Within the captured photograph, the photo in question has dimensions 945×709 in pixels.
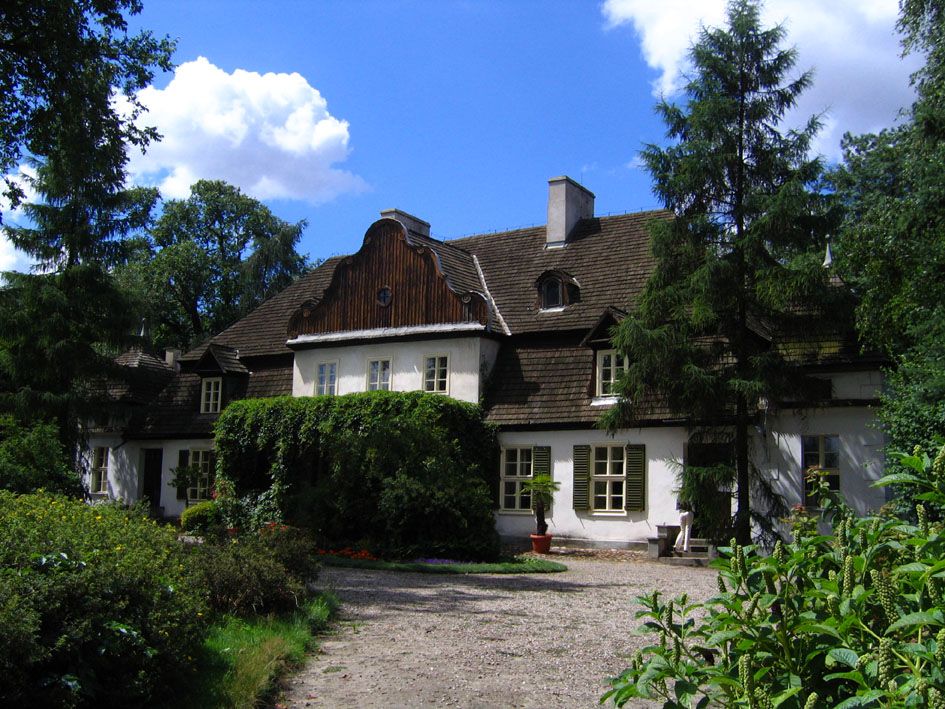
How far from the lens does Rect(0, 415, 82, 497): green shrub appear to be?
16.5 m

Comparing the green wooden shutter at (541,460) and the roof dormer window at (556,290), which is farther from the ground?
the roof dormer window at (556,290)

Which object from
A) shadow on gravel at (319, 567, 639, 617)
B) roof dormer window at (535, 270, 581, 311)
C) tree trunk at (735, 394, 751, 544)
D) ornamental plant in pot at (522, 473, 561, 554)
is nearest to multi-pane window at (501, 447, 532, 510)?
ornamental plant in pot at (522, 473, 561, 554)

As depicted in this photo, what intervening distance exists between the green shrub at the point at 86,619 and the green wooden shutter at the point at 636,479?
14.7 metres

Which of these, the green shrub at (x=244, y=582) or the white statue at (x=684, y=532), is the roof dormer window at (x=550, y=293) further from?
the green shrub at (x=244, y=582)

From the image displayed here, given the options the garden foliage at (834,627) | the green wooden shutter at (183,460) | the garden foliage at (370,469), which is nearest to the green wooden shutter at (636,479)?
the garden foliage at (370,469)

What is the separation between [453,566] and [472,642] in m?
7.52

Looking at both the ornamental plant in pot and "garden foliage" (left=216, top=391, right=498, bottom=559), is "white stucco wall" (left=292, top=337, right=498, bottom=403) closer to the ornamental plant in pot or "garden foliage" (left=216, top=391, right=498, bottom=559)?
"garden foliage" (left=216, top=391, right=498, bottom=559)

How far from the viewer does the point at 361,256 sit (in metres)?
26.6

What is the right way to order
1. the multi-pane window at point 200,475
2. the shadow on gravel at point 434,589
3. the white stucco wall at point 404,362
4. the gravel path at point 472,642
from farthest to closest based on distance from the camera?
the multi-pane window at point 200,475 < the white stucco wall at point 404,362 < the shadow on gravel at point 434,589 < the gravel path at point 472,642

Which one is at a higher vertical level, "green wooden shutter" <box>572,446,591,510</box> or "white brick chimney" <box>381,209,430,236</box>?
"white brick chimney" <box>381,209,430,236</box>

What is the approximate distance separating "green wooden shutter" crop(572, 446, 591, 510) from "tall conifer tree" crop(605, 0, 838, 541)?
3.90 m

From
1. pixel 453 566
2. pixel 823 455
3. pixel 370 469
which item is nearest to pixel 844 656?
pixel 453 566

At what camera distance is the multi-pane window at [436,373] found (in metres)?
24.7

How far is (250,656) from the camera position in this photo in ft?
26.7
